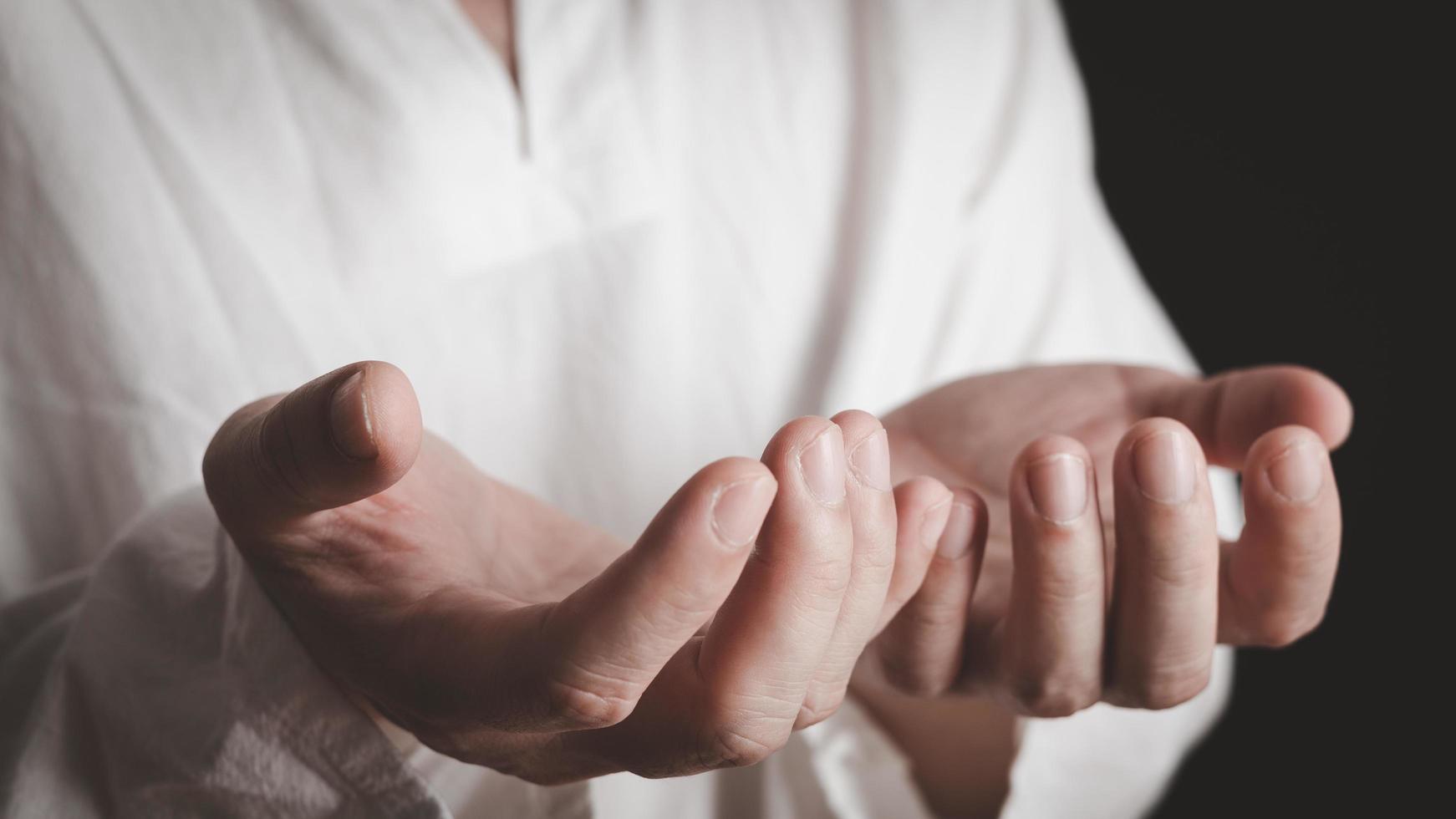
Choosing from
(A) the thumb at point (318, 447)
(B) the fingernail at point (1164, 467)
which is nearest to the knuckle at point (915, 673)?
(B) the fingernail at point (1164, 467)

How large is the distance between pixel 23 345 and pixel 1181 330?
802 millimetres

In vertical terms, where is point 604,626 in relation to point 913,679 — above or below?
above

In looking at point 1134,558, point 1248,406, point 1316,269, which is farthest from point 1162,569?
point 1316,269

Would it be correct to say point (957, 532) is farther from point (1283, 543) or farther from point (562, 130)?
point (562, 130)

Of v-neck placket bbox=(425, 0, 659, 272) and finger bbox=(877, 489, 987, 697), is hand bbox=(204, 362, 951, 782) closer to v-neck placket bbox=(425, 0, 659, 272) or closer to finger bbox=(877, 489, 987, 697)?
finger bbox=(877, 489, 987, 697)

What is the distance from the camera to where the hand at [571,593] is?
241 mm

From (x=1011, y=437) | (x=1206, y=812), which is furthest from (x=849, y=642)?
(x=1206, y=812)

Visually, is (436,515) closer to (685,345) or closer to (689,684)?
(689,684)

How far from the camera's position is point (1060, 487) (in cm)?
34

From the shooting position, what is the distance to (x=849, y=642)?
0.32 m

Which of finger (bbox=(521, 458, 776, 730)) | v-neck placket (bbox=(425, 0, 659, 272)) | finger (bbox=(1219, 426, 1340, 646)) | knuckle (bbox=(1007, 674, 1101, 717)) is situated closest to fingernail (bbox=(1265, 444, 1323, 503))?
finger (bbox=(1219, 426, 1340, 646))

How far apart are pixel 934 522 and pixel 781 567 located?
0.10 metres

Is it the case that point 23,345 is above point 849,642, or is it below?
above

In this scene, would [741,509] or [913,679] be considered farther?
[913,679]
